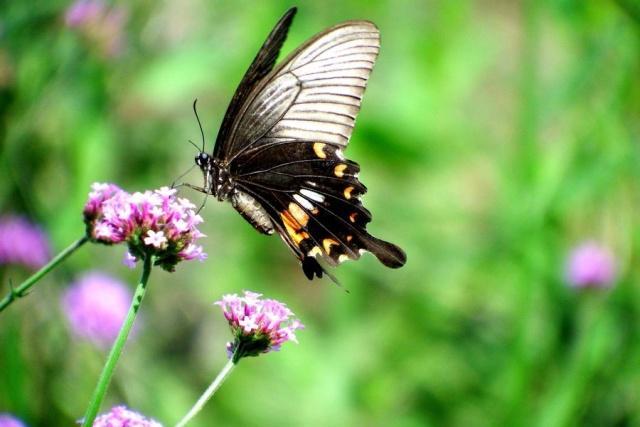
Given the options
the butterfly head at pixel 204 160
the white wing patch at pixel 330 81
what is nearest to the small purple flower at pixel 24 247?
the butterfly head at pixel 204 160

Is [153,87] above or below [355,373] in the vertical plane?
above

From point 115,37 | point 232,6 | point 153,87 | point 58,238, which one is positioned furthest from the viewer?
point 232,6

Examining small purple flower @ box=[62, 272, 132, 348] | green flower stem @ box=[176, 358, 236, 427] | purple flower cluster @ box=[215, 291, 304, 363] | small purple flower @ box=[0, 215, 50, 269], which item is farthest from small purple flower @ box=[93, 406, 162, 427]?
small purple flower @ box=[62, 272, 132, 348]

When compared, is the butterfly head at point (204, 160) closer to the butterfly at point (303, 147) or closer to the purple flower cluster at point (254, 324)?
the butterfly at point (303, 147)

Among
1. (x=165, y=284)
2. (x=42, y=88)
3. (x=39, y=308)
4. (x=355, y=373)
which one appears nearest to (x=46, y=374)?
(x=39, y=308)

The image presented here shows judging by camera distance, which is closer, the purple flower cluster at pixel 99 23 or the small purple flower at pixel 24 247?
the small purple flower at pixel 24 247

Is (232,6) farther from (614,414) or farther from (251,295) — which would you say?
(251,295)

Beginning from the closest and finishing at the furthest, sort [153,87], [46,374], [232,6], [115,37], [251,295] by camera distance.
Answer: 1. [251,295]
2. [46,374]
3. [115,37]
4. [153,87]
5. [232,6]
